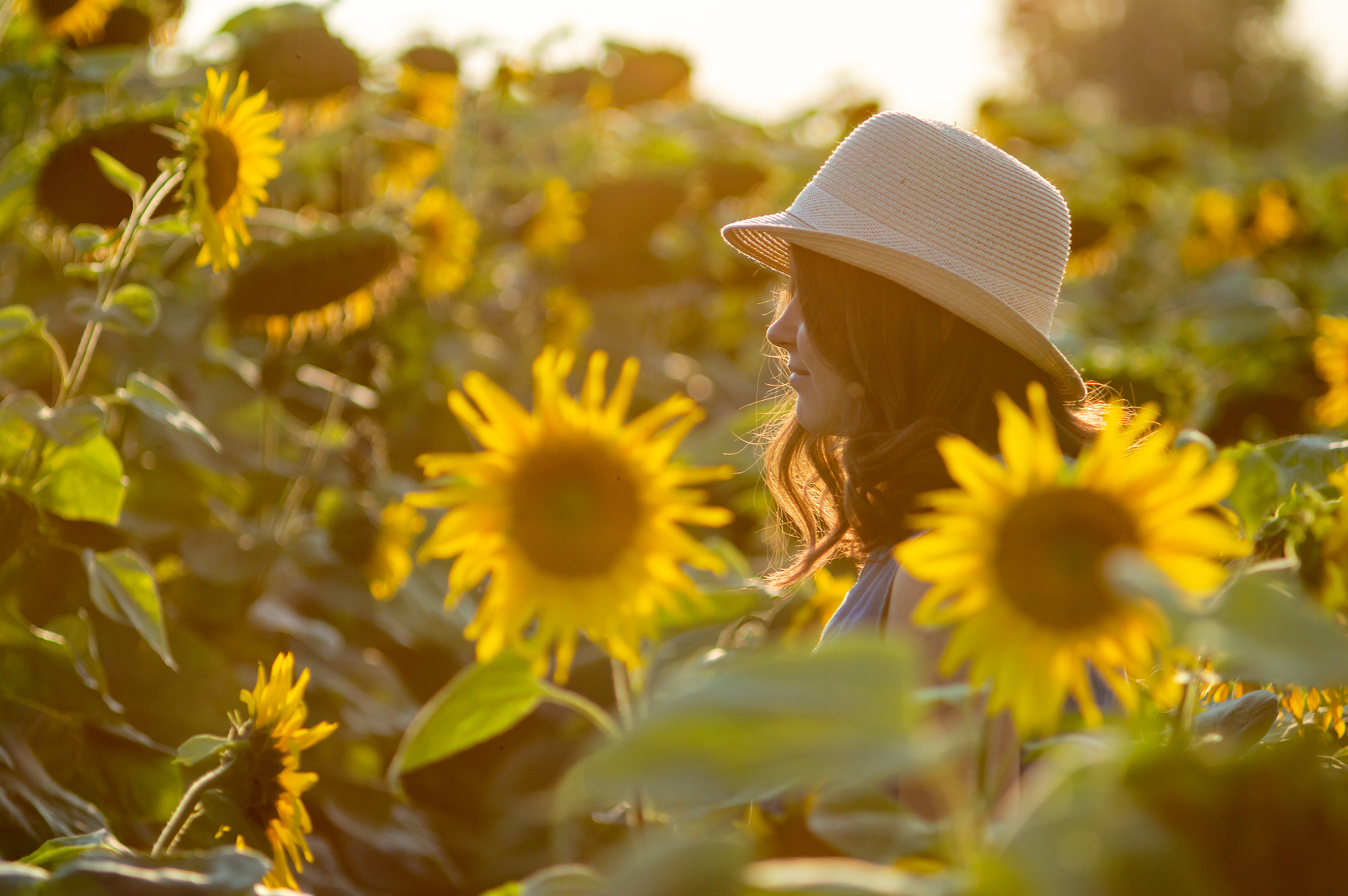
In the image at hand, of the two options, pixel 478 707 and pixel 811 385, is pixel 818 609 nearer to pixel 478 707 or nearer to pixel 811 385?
pixel 811 385

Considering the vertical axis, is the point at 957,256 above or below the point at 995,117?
above

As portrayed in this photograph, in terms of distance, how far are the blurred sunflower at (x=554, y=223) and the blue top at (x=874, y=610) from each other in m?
2.15

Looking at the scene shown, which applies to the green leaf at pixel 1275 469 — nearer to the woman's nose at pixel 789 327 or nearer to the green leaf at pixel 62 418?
the woman's nose at pixel 789 327

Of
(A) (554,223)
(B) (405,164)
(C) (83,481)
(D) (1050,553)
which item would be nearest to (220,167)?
(C) (83,481)

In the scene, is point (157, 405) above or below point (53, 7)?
below

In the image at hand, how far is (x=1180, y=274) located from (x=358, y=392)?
4.49 m

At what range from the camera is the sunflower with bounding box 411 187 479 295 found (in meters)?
2.73

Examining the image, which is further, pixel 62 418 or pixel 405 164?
pixel 405 164

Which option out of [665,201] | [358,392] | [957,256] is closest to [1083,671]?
[957,256]

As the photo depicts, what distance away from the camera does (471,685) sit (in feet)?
2.87

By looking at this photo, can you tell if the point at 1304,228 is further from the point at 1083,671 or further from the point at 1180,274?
the point at 1083,671

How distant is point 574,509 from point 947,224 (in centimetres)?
76

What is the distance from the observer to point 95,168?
5.94ft

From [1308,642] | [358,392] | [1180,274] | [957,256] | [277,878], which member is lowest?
[1180,274]
